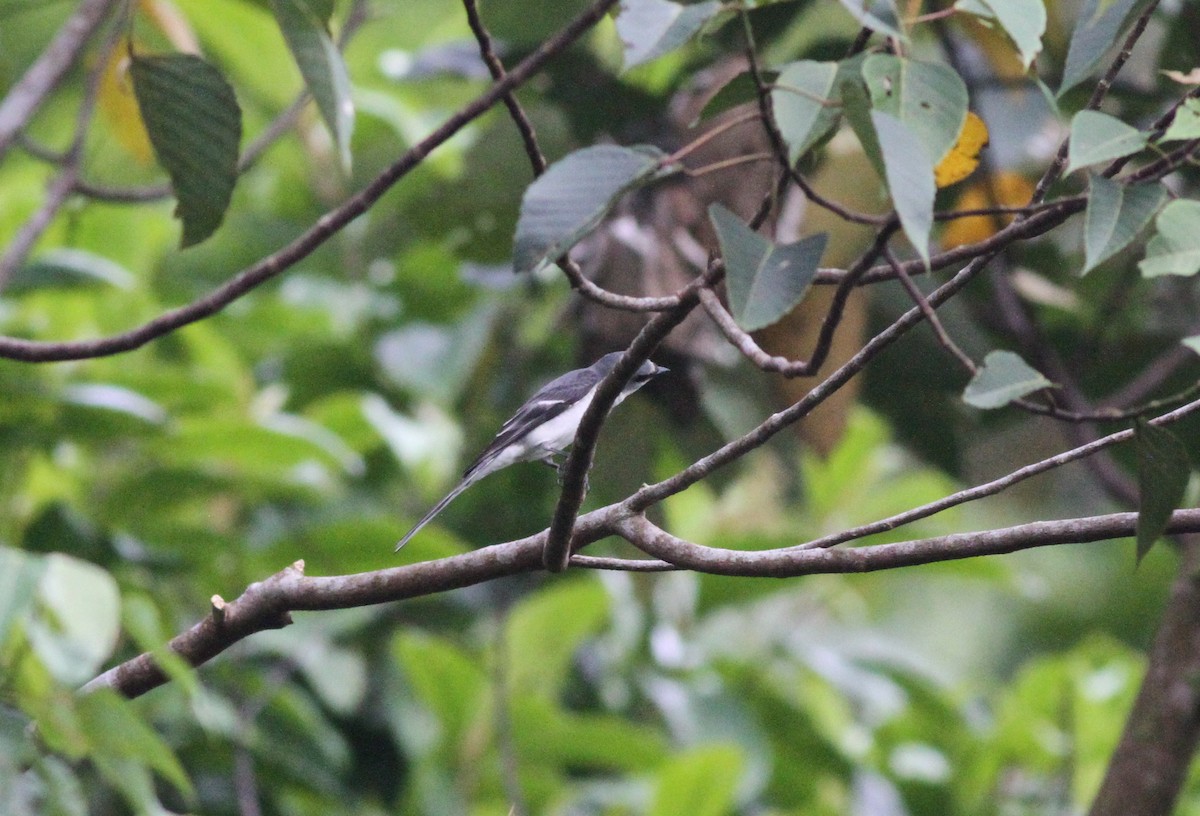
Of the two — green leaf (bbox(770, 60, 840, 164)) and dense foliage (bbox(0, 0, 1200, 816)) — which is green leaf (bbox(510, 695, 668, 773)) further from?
green leaf (bbox(770, 60, 840, 164))

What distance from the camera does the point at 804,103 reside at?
120 cm

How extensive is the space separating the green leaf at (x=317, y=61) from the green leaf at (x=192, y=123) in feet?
0.98

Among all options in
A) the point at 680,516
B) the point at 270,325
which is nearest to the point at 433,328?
the point at 270,325

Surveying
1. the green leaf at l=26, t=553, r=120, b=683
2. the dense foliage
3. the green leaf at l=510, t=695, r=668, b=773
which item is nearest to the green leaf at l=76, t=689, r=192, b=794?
the dense foliage

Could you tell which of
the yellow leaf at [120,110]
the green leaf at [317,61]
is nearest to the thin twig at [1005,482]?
the green leaf at [317,61]

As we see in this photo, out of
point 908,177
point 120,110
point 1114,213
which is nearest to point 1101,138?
point 1114,213

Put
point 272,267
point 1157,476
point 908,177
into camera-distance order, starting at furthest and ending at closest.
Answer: point 272,267, point 1157,476, point 908,177

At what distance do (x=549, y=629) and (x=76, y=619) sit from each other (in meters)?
1.70

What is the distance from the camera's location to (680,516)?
178 inches

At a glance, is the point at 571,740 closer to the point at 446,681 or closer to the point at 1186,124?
the point at 446,681

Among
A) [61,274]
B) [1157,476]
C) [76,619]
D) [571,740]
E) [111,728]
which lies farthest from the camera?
[571,740]

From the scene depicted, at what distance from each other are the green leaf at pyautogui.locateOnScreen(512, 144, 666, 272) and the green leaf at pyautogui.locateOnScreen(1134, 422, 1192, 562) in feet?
1.85

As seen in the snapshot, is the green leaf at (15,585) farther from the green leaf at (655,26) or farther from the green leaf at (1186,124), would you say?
the green leaf at (1186,124)

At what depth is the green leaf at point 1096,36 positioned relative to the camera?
4.63 feet
